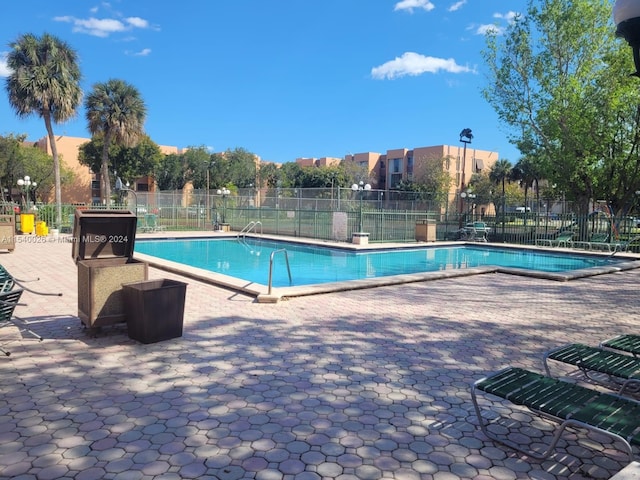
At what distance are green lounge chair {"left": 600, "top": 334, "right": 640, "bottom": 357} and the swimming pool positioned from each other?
6.36m

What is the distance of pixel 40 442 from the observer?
2.83 metres

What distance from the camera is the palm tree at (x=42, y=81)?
23.6 metres

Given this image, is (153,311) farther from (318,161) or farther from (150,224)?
(318,161)

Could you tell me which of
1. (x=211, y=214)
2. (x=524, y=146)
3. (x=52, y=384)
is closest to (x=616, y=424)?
(x=52, y=384)

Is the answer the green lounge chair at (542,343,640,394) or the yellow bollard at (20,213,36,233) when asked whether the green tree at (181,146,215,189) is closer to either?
the yellow bollard at (20,213,36,233)

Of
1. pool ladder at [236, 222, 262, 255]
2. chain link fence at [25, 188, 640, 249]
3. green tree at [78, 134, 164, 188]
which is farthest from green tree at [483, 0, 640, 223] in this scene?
green tree at [78, 134, 164, 188]

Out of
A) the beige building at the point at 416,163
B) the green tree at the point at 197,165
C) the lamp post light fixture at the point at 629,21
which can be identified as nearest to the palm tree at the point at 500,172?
the beige building at the point at 416,163

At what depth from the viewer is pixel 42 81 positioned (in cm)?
2352

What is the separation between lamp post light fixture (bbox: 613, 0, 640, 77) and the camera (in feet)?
11.5

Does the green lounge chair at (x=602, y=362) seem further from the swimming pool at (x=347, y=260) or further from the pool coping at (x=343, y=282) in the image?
the swimming pool at (x=347, y=260)

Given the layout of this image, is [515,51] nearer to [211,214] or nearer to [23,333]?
[211,214]

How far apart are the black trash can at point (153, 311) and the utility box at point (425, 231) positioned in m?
18.2

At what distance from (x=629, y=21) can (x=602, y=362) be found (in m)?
2.72

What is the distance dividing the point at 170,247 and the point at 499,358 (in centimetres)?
1708
